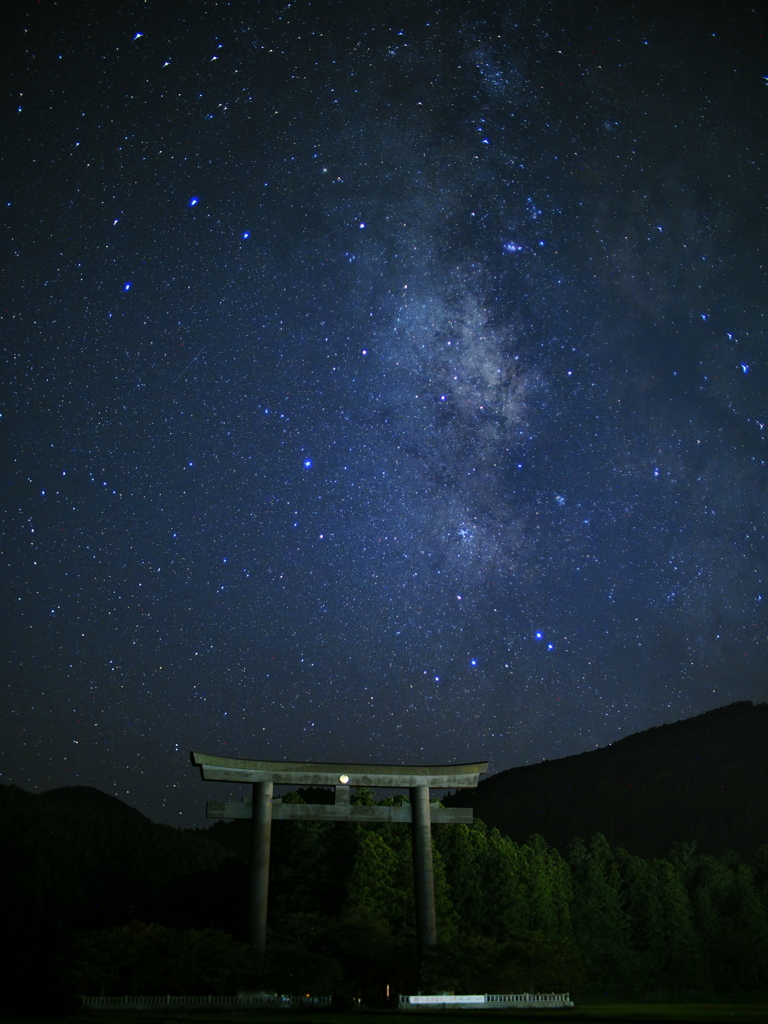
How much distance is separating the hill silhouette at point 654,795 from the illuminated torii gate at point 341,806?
65.6 m

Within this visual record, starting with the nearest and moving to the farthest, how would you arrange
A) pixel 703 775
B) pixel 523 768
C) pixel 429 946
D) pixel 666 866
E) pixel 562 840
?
pixel 429 946
pixel 666 866
pixel 562 840
pixel 703 775
pixel 523 768

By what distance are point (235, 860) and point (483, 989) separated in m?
29.0

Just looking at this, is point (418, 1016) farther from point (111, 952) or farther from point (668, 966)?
point (668, 966)

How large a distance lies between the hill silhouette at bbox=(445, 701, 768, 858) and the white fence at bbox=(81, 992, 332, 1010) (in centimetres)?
6999

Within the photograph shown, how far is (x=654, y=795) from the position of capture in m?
109

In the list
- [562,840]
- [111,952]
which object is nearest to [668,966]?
[111,952]

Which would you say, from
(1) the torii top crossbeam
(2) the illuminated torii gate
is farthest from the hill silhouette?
(2) the illuminated torii gate

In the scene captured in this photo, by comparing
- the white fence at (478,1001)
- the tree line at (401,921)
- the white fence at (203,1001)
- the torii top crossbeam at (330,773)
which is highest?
the torii top crossbeam at (330,773)

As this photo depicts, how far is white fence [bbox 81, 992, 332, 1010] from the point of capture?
21156mm

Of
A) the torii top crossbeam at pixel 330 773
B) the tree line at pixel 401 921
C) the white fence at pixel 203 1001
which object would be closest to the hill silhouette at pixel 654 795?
the tree line at pixel 401 921

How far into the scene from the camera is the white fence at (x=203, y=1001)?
21.2 m

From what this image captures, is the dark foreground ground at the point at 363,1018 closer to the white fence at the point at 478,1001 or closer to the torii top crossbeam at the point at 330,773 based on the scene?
the white fence at the point at 478,1001

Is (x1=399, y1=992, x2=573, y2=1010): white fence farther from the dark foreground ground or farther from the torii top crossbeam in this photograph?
the torii top crossbeam

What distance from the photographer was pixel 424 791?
2814 centimetres
